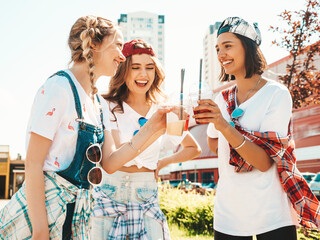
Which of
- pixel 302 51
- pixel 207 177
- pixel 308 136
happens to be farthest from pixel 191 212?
pixel 207 177

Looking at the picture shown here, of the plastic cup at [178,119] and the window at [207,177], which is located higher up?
the plastic cup at [178,119]

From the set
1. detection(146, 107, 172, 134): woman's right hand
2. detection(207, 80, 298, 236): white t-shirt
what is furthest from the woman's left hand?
detection(207, 80, 298, 236): white t-shirt

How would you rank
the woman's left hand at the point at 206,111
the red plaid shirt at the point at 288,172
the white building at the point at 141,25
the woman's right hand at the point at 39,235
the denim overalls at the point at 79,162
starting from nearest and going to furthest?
the woman's right hand at the point at 39,235 → the denim overalls at the point at 79,162 → the woman's left hand at the point at 206,111 → the red plaid shirt at the point at 288,172 → the white building at the point at 141,25

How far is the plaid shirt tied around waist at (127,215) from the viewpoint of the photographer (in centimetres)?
237

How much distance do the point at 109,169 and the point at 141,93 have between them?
90 centimetres

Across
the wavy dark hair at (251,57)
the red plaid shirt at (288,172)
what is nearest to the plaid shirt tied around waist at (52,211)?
the red plaid shirt at (288,172)

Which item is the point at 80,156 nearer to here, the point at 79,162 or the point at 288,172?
the point at 79,162

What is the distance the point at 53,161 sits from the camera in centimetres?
166

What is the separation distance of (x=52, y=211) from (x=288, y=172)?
1.40 m

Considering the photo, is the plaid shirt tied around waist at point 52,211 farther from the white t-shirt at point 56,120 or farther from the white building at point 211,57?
the white building at point 211,57

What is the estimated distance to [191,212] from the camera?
25.7 feet

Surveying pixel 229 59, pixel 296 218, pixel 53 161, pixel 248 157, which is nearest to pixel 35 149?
pixel 53 161

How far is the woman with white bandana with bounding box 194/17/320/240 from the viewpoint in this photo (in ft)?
6.67

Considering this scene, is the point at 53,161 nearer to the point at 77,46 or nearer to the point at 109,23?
the point at 77,46
